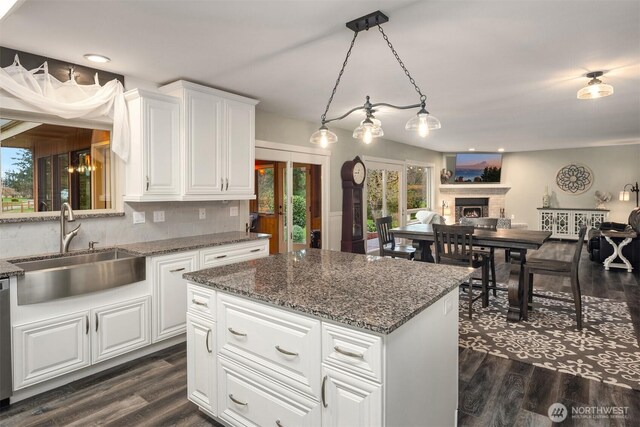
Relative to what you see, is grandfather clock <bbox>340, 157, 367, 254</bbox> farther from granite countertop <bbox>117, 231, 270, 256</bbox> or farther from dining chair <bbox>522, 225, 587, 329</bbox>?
dining chair <bbox>522, 225, 587, 329</bbox>

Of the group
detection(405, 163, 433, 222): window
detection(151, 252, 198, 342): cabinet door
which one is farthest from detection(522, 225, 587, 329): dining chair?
detection(405, 163, 433, 222): window

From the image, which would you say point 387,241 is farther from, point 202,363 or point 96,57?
point 96,57

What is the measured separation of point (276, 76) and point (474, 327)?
3040 mm

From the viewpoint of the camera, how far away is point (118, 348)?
2.72 m

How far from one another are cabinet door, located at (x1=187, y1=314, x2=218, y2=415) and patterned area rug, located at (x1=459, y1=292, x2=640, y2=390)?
2.17 metres

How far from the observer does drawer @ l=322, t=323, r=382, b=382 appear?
1.32 metres

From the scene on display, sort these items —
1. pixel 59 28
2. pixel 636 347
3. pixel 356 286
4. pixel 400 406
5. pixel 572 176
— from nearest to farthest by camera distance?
pixel 400 406 → pixel 356 286 → pixel 59 28 → pixel 636 347 → pixel 572 176

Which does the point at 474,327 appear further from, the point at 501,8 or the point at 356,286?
the point at 501,8

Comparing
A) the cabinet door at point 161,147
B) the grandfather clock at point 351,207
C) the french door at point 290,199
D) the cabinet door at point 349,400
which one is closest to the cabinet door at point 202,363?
the cabinet door at point 349,400

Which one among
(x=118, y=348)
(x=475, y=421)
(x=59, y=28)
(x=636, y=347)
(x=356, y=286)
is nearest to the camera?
(x=356, y=286)

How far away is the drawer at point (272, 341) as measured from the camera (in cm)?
153

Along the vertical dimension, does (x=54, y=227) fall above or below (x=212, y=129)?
below

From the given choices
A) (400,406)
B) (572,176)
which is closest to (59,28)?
(400,406)

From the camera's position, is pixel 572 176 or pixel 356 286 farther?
pixel 572 176
